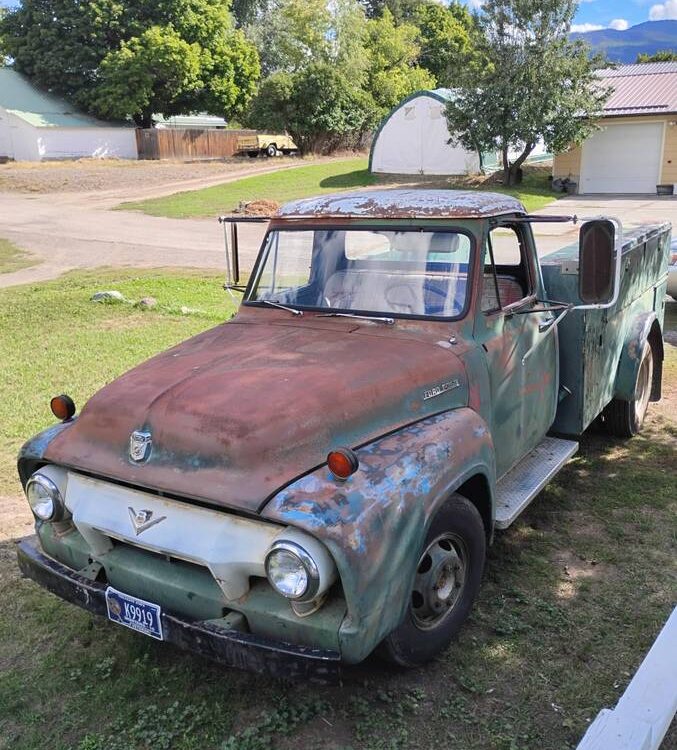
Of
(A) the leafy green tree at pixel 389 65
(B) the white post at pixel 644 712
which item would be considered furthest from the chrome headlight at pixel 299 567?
(A) the leafy green tree at pixel 389 65

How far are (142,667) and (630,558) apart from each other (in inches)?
108

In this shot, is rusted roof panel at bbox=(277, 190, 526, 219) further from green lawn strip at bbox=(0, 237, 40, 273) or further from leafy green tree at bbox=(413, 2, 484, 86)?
leafy green tree at bbox=(413, 2, 484, 86)

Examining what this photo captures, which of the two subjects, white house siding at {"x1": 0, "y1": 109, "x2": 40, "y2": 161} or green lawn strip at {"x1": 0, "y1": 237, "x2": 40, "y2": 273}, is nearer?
green lawn strip at {"x1": 0, "y1": 237, "x2": 40, "y2": 273}

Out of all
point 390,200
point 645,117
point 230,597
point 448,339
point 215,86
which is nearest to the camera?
point 230,597

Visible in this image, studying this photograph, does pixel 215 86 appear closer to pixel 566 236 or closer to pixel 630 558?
pixel 566 236

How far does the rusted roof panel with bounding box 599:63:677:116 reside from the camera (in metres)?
26.8

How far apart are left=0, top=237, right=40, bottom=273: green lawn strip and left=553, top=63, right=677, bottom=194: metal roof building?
782 inches

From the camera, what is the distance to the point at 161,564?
313 centimetres

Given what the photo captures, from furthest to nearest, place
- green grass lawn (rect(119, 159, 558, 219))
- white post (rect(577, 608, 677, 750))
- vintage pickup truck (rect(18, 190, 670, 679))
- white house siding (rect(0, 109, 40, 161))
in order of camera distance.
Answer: white house siding (rect(0, 109, 40, 161)), green grass lawn (rect(119, 159, 558, 219)), vintage pickup truck (rect(18, 190, 670, 679)), white post (rect(577, 608, 677, 750))

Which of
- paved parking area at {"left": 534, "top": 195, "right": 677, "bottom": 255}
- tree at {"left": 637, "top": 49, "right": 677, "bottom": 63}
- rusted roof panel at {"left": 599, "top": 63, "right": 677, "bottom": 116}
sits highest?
tree at {"left": 637, "top": 49, "right": 677, "bottom": 63}

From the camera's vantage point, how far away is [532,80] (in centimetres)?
2427

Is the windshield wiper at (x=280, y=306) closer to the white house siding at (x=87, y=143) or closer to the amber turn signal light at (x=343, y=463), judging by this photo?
the amber turn signal light at (x=343, y=463)

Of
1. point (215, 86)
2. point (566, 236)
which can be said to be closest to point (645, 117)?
point (566, 236)

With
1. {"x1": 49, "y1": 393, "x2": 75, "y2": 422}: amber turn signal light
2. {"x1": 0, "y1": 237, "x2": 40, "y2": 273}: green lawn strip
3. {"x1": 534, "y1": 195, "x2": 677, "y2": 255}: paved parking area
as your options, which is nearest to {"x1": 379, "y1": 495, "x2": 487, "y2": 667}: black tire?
{"x1": 49, "y1": 393, "x2": 75, "y2": 422}: amber turn signal light
